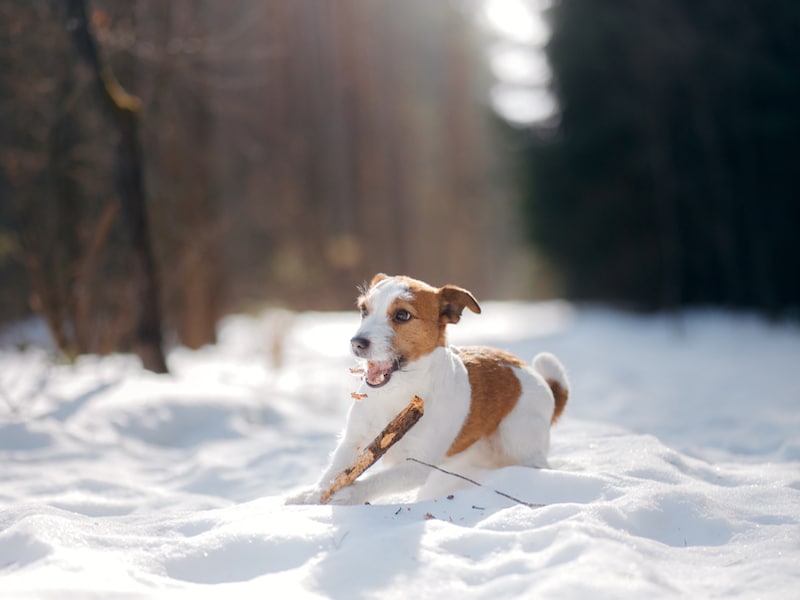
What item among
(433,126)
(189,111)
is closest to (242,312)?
(189,111)

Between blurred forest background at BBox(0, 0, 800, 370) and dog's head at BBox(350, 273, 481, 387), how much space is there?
5701 millimetres

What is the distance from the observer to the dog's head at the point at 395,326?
13.1 ft

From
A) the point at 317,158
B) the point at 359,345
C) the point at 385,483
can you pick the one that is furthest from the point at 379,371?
the point at 317,158

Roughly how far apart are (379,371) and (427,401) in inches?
14.8

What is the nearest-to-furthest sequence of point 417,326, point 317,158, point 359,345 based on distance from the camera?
point 359,345 → point 417,326 → point 317,158

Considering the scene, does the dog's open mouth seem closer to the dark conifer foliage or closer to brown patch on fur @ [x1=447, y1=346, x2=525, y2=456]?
brown patch on fur @ [x1=447, y1=346, x2=525, y2=456]

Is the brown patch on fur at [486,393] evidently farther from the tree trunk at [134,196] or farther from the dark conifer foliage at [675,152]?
the dark conifer foliage at [675,152]

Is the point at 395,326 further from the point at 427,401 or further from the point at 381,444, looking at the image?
the point at 381,444

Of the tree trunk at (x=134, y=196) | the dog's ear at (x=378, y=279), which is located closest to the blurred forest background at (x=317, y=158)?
the tree trunk at (x=134, y=196)

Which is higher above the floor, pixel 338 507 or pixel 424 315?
pixel 424 315

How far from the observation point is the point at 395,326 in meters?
4.11

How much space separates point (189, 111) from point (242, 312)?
1241 cm

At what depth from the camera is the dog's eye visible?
412cm

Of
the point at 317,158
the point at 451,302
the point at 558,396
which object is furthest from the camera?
the point at 317,158
